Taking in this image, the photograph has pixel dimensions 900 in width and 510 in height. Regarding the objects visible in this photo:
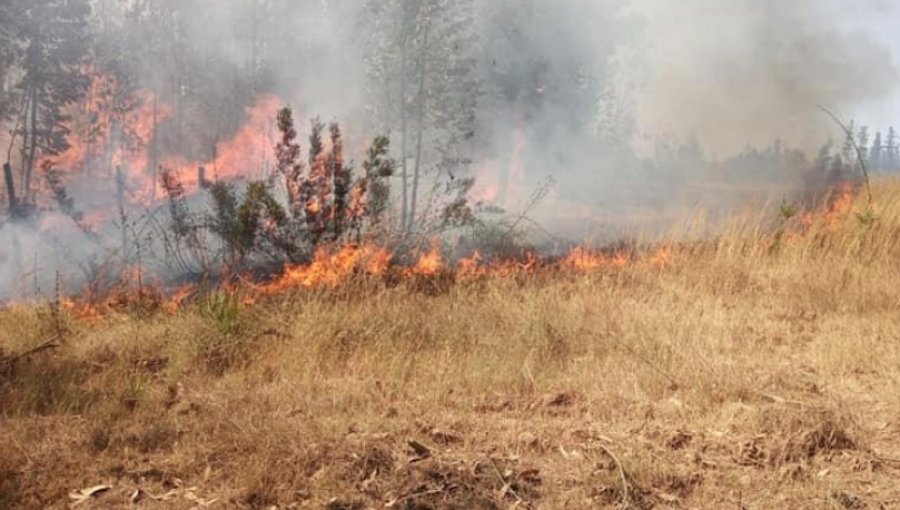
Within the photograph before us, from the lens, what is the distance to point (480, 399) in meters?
4.14

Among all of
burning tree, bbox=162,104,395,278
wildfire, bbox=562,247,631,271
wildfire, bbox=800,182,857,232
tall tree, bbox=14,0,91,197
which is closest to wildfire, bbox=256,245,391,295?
burning tree, bbox=162,104,395,278

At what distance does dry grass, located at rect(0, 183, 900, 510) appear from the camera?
294cm

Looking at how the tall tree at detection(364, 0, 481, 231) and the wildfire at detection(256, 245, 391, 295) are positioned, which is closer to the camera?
the wildfire at detection(256, 245, 391, 295)

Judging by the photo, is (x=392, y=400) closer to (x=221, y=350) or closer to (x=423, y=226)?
(x=221, y=350)

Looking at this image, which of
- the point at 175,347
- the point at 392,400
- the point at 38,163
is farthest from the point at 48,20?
the point at 392,400

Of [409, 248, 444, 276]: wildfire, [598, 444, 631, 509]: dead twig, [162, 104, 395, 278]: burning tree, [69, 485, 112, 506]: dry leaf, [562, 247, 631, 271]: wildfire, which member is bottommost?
[69, 485, 112, 506]: dry leaf

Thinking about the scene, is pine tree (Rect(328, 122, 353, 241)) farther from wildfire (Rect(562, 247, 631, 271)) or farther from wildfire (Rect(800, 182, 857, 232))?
wildfire (Rect(800, 182, 857, 232))

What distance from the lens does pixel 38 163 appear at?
1858 cm

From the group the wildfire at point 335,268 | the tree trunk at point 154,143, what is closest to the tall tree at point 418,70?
the wildfire at point 335,268

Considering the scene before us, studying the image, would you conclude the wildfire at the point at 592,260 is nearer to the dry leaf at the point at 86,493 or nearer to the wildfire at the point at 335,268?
the wildfire at the point at 335,268

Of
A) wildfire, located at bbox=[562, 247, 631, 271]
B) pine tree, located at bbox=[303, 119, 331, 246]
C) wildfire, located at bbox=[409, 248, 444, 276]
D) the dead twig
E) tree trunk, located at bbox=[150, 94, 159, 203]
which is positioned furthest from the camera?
tree trunk, located at bbox=[150, 94, 159, 203]

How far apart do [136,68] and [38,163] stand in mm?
8710

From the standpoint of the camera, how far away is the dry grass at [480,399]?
9.64 feet

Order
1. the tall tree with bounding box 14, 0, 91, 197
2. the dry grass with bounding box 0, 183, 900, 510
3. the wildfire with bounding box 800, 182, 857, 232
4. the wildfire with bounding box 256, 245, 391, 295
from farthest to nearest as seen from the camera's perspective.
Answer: the tall tree with bounding box 14, 0, 91, 197
the wildfire with bounding box 800, 182, 857, 232
the wildfire with bounding box 256, 245, 391, 295
the dry grass with bounding box 0, 183, 900, 510
